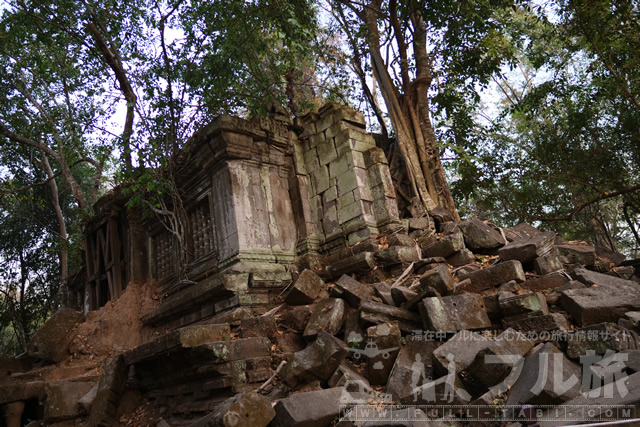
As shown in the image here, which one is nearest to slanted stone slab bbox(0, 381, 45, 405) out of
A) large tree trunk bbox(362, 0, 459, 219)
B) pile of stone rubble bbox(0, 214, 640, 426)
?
pile of stone rubble bbox(0, 214, 640, 426)

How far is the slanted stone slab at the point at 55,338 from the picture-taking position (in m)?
6.73

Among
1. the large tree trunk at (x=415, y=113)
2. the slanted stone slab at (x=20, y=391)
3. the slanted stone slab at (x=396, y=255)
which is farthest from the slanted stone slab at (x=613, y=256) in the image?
the slanted stone slab at (x=20, y=391)

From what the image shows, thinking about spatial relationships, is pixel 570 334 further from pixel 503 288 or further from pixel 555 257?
pixel 555 257

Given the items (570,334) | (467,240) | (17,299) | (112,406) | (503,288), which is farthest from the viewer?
(17,299)

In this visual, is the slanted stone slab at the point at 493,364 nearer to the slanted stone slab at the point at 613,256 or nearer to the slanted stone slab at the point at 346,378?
the slanted stone slab at the point at 346,378

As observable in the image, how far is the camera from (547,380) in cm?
281

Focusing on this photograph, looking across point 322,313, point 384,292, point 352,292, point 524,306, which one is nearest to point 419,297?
point 384,292

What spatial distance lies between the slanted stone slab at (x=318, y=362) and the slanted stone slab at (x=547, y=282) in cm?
217

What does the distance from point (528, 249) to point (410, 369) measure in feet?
7.67

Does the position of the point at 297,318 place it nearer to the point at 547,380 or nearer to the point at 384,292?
the point at 384,292

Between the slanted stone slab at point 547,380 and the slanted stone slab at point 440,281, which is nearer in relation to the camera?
the slanted stone slab at point 547,380

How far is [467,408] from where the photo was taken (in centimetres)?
313

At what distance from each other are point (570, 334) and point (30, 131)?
39.2ft

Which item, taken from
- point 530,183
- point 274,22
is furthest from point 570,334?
point 530,183
